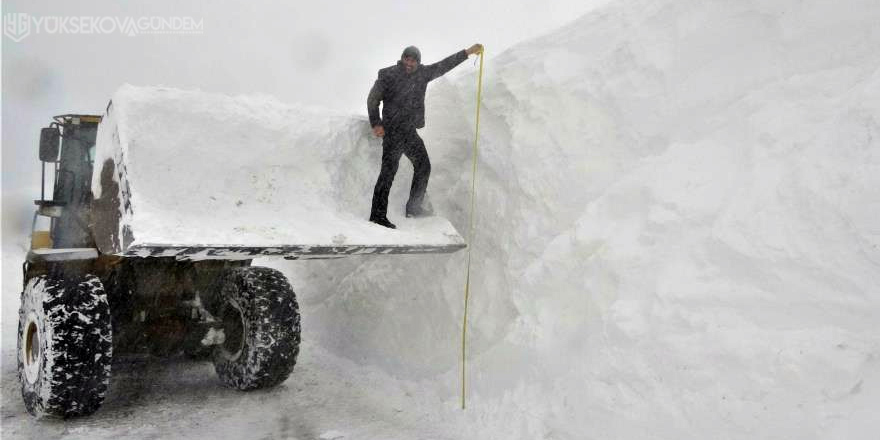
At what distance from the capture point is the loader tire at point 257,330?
17.3 feet

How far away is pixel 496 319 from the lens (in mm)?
5145

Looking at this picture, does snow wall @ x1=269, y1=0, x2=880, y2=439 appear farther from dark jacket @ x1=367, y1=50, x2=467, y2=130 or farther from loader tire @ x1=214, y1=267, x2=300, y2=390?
Answer: loader tire @ x1=214, y1=267, x2=300, y2=390

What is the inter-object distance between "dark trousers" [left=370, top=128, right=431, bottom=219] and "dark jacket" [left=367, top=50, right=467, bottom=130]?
10cm

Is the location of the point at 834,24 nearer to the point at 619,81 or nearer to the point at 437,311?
the point at 619,81

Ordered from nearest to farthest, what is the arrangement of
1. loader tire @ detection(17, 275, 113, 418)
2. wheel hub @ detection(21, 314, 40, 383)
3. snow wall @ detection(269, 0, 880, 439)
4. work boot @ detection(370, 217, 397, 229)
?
snow wall @ detection(269, 0, 880, 439), loader tire @ detection(17, 275, 113, 418), wheel hub @ detection(21, 314, 40, 383), work boot @ detection(370, 217, 397, 229)

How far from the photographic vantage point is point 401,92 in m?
5.52

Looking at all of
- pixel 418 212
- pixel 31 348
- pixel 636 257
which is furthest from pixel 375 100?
pixel 31 348

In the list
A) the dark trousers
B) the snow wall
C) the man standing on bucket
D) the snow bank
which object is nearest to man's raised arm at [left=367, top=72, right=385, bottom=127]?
the man standing on bucket

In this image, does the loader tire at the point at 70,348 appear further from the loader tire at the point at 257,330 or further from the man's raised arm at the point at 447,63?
the man's raised arm at the point at 447,63

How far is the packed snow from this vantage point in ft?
10.9

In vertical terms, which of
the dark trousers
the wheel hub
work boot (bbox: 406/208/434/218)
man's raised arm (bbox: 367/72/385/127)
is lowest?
the wheel hub

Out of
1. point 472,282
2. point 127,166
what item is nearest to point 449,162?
point 472,282

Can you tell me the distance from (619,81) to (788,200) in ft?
6.24

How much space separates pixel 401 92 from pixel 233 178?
1.69 m
